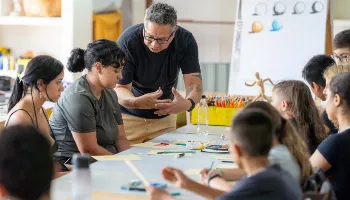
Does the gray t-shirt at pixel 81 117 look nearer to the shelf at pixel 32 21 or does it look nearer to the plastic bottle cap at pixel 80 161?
the plastic bottle cap at pixel 80 161

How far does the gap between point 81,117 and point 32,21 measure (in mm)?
2582

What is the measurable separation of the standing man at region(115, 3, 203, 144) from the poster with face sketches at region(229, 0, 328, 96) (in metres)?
1.52

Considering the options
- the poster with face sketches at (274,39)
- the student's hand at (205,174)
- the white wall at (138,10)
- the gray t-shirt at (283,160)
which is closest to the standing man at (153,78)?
the student's hand at (205,174)

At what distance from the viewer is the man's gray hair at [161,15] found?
3643mm

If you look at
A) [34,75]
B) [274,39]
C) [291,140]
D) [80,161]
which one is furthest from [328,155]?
[274,39]

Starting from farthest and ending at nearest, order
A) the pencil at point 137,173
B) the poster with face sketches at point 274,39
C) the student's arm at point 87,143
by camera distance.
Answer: the poster with face sketches at point 274,39 < the student's arm at point 87,143 < the pencil at point 137,173

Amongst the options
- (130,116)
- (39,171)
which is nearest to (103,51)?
(130,116)

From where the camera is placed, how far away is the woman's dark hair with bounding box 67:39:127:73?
11.2ft

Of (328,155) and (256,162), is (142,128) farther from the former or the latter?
(256,162)

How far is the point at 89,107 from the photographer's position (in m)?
3.35

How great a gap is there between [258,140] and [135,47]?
2253 millimetres

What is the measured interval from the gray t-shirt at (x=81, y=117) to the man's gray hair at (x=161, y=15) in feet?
1.76

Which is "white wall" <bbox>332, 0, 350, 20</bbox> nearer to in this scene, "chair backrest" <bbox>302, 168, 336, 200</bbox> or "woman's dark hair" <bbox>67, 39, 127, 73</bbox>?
"woman's dark hair" <bbox>67, 39, 127, 73</bbox>

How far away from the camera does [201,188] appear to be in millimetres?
2178
